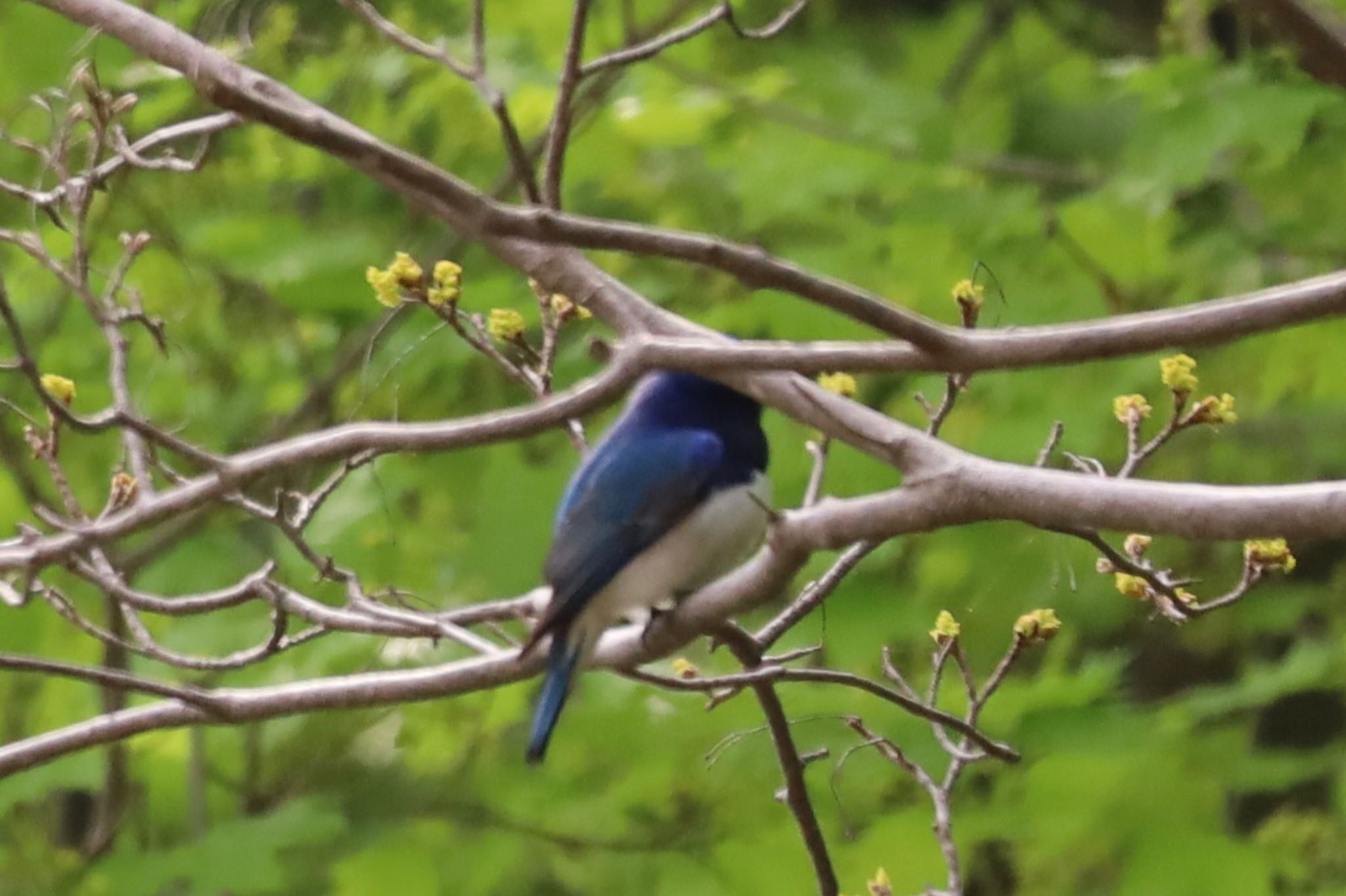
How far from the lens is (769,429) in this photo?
9.22ft

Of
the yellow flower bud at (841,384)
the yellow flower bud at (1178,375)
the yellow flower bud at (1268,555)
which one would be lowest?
the yellow flower bud at (1268,555)

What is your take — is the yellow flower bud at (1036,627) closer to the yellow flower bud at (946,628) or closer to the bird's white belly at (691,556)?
the yellow flower bud at (946,628)

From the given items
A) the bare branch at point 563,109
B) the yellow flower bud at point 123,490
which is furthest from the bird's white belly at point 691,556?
the yellow flower bud at point 123,490

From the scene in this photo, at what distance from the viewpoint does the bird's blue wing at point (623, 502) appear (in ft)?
6.74

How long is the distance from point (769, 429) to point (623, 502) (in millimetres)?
699

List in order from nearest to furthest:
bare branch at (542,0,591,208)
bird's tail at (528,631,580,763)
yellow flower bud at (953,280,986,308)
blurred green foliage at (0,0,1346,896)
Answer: bare branch at (542,0,591,208) < yellow flower bud at (953,280,986,308) < bird's tail at (528,631,580,763) < blurred green foliage at (0,0,1346,896)

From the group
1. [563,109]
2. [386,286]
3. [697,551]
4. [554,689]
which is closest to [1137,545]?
[697,551]

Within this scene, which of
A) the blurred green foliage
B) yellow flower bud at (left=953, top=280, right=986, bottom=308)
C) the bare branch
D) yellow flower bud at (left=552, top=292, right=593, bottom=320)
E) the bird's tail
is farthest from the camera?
the blurred green foliage

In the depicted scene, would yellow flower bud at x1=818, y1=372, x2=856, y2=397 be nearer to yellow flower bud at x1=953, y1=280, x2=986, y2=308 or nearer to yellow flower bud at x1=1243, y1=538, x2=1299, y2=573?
yellow flower bud at x1=953, y1=280, x2=986, y2=308

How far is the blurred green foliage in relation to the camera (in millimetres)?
2686

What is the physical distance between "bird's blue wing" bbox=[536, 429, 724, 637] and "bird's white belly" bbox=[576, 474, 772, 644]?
0.02 m

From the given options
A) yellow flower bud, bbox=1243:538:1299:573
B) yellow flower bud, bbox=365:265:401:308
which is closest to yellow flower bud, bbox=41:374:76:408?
yellow flower bud, bbox=365:265:401:308

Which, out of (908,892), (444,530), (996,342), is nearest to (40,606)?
(444,530)

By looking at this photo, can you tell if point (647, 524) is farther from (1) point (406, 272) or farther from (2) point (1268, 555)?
(2) point (1268, 555)
